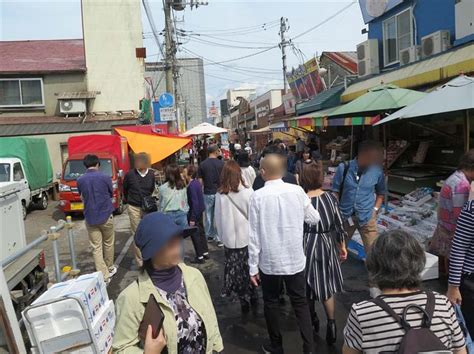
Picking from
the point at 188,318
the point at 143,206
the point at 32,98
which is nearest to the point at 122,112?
the point at 32,98

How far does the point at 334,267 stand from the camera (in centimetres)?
421

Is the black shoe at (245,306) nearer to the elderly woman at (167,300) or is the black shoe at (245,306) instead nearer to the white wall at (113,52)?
the elderly woman at (167,300)

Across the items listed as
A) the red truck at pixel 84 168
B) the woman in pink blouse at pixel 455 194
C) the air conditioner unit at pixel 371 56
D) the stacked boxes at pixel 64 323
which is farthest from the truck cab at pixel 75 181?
the woman in pink blouse at pixel 455 194

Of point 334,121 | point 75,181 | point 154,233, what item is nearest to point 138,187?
point 154,233

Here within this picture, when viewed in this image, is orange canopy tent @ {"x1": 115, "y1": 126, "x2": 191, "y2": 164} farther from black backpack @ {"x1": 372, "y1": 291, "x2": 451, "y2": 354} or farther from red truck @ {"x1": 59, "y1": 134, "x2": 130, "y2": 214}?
black backpack @ {"x1": 372, "y1": 291, "x2": 451, "y2": 354}

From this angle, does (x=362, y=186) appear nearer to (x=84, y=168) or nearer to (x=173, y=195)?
(x=173, y=195)

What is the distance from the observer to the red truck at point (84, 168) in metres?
13.0

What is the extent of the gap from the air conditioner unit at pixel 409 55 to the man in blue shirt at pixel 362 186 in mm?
7367

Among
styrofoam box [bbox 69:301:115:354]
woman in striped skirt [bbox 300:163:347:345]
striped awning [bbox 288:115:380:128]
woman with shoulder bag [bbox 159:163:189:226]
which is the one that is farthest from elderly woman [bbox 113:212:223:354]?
striped awning [bbox 288:115:380:128]

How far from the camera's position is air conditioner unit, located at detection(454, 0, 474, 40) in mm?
9086

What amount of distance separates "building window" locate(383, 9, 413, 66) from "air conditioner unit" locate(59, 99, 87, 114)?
14365 millimetres

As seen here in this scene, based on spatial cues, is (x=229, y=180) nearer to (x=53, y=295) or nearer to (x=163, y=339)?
(x=53, y=295)

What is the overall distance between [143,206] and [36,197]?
10456 millimetres

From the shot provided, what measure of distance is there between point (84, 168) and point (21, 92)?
10.4 metres
